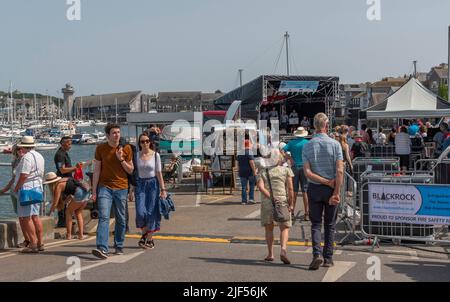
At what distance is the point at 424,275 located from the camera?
→ 7.30 meters

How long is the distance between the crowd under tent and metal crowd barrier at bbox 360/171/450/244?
15894 mm

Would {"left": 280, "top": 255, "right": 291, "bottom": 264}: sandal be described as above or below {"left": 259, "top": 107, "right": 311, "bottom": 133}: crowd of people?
below

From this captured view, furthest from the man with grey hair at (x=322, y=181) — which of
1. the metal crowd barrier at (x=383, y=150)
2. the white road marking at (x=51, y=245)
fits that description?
the metal crowd barrier at (x=383, y=150)

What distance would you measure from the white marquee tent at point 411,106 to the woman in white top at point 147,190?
1227cm

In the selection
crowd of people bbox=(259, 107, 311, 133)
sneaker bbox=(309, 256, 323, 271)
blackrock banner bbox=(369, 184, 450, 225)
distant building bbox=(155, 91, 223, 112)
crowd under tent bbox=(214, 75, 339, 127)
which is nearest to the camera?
sneaker bbox=(309, 256, 323, 271)

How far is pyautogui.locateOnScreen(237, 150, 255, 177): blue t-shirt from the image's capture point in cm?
1418

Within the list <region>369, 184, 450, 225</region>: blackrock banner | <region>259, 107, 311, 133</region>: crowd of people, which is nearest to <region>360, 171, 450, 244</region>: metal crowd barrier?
<region>369, 184, 450, 225</region>: blackrock banner

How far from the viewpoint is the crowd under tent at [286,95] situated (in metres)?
25.6

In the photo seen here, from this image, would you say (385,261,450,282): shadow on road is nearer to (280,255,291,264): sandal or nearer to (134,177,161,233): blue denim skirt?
(280,255,291,264): sandal

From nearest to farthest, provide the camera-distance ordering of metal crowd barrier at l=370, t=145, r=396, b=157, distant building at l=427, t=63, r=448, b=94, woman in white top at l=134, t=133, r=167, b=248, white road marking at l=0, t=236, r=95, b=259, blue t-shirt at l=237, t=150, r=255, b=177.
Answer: white road marking at l=0, t=236, r=95, b=259
woman in white top at l=134, t=133, r=167, b=248
blue t-shirt at l=237, t=150, r=255, b=177
metal crowd barrier at l=370, t=145, r=396, b=157
distant building at l=427, t=63, r=448, b=94
